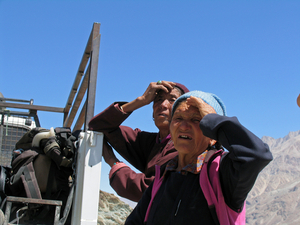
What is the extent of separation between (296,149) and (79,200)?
20491cm

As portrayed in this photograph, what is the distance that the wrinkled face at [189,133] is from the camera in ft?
6.19

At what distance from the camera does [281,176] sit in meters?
170

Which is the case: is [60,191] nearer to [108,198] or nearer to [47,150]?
[47,150]

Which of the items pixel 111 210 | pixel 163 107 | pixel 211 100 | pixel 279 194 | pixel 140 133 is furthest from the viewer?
pixel 279 194

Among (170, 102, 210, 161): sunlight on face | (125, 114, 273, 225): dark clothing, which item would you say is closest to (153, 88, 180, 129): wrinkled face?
(170, 102, 210, 161): sunlight on face

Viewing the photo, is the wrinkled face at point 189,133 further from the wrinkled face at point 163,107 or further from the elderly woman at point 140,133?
the wrinkled face at point 163,107

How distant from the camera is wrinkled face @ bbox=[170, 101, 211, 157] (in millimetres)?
1886

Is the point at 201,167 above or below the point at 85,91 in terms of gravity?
below

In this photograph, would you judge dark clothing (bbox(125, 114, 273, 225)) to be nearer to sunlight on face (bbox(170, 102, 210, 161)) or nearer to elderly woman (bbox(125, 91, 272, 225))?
elderly woman (bbox(125, 91, 272, 225))

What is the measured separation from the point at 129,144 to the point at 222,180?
59.1 inches

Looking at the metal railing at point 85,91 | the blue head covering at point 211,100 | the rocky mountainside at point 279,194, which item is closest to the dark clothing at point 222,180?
the blue head covering at point 211,100

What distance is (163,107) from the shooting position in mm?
2891

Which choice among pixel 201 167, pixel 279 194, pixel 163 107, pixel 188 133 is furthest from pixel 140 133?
pixel 279 194

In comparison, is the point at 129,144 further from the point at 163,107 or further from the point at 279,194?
the point at 279,194
